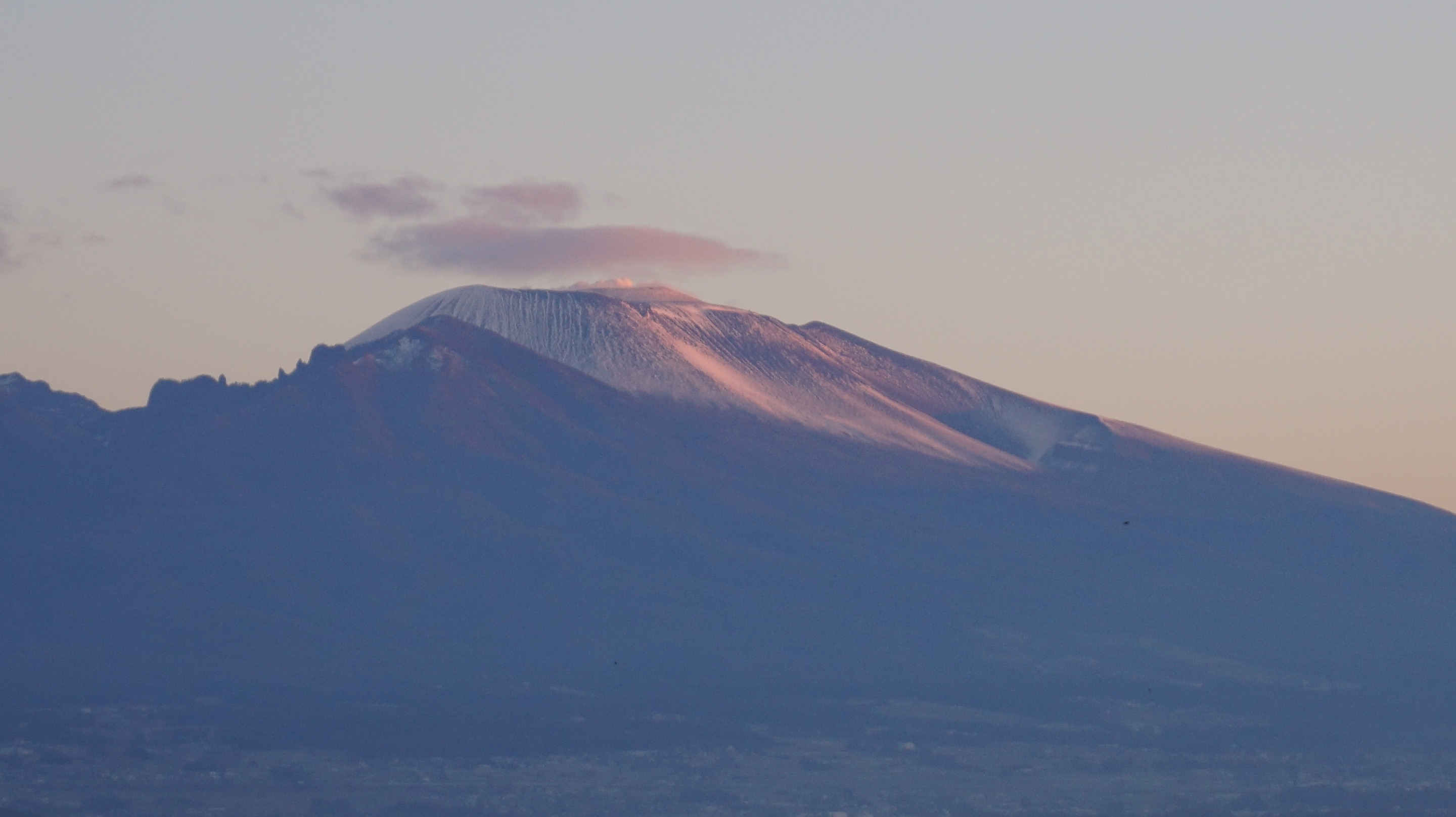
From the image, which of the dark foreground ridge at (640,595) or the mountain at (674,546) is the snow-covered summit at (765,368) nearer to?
the mountain at (674,546)

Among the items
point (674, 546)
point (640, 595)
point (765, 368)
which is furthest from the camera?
point (765, 368)

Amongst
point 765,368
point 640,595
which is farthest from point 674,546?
point 765,368

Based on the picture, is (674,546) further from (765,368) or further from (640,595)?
(765,368)

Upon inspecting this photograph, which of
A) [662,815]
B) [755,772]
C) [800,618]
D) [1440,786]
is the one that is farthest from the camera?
[800,618]

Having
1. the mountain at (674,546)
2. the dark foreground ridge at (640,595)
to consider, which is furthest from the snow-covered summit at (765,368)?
the dark foreground ridge at (640,595)

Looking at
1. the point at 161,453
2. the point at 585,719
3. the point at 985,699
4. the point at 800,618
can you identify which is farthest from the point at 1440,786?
the point at 161,453

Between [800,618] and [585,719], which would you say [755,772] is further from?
[800,618]
